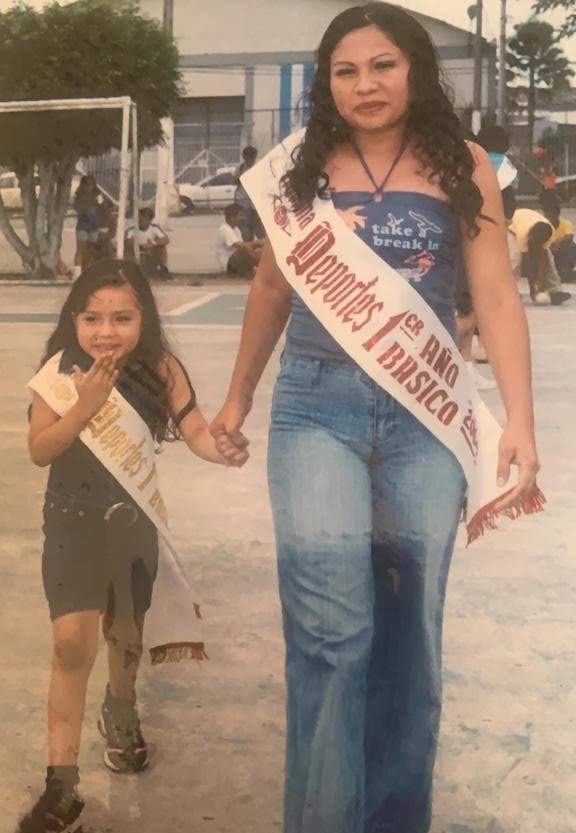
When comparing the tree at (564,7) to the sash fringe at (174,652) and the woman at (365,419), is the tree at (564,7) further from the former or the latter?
the sash fringe at (174,652)

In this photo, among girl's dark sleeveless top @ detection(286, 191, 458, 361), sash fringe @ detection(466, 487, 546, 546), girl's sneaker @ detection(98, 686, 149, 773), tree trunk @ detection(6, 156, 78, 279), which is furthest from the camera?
tree trunk @ detection(6, 156, 78, 279)

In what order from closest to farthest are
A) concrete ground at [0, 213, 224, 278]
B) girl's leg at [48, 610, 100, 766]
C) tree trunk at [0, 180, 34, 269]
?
girl's leg at [48, 610, 100, 766]
concrete ground at [0, 213, 224, 278]
tree trunk at [0, 180, 34, 269]

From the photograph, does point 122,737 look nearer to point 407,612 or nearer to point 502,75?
point 407,612

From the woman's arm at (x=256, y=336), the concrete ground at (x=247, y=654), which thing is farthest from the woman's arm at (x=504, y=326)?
the woman's arm at (x=256, y=336)

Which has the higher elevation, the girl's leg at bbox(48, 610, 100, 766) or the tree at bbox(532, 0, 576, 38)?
the tree at bbox(532, 0, 576, 38)

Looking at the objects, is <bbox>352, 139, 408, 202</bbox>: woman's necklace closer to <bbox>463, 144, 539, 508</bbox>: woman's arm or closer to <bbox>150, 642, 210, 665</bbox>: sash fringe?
<bbox>463, 144, 539, 508</bbox>: woman's arm

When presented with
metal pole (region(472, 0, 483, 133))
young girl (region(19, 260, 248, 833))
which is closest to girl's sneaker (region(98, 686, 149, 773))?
young girl (region(19, 260, 248, 833))
